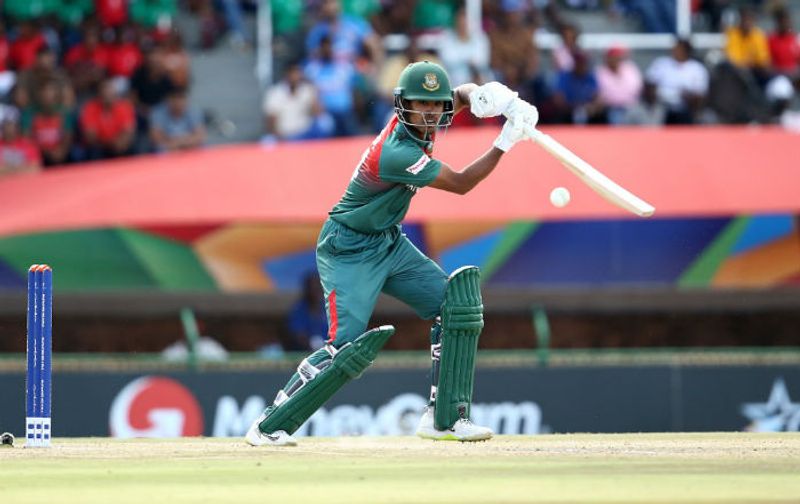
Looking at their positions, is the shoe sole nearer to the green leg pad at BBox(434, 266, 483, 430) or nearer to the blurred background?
the green leg pad at BBox(434, 266, 483, 430)

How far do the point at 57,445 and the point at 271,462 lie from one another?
191 centimetres

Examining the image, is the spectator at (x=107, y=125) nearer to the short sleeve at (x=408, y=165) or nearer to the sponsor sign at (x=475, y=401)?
the sponsor sign at (x=475, y=401)

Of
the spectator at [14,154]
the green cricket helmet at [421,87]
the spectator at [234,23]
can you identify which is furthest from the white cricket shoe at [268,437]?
the spectator at [234,23]

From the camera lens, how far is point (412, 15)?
61.3 feet

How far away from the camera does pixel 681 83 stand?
18.1 m

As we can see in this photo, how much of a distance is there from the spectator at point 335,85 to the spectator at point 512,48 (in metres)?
1.57

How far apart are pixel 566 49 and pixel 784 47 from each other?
258 cm

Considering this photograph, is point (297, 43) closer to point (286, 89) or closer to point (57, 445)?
point (286, 89)

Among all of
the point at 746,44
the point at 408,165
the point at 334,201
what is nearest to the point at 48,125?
the point at 334,201

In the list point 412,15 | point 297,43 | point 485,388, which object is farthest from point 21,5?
point 485,388

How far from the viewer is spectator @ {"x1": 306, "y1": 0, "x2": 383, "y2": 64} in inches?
696

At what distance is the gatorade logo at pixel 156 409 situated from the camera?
13930mm

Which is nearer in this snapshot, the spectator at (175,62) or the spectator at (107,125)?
the spectator at (107,125)

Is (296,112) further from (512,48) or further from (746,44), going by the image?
(746,44)
